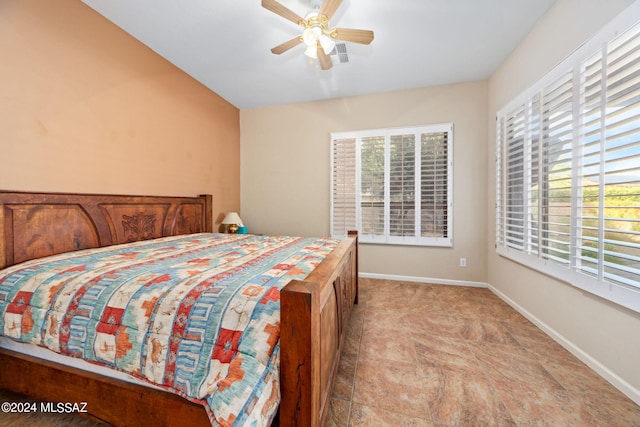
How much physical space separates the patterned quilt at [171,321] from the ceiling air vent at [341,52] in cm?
232

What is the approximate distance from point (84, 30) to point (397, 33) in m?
2.79

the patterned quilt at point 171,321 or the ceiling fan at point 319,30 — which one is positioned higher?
the ceiling fan at point 319,30

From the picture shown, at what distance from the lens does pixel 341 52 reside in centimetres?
259

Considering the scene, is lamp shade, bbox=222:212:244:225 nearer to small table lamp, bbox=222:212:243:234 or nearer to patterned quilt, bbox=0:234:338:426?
small table lamp, bbox=222:212:243:234

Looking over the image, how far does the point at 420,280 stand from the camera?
11.1 ft

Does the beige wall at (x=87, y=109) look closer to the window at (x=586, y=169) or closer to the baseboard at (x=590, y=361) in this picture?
the window at (x=586, y=169)

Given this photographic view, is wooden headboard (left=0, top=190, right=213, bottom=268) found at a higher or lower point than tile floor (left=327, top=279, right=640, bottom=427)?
higher

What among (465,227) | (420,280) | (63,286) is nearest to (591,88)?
(465,227)

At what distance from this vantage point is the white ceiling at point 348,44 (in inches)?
80.0

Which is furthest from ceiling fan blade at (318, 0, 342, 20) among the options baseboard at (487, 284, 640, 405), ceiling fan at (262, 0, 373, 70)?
baseboard at (487, 284, 640, 405)

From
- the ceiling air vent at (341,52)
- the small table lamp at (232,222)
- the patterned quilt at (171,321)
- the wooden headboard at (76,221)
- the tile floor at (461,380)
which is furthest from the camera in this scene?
the small table lamp at (232,222)

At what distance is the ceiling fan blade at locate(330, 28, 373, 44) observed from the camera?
187 centimetres

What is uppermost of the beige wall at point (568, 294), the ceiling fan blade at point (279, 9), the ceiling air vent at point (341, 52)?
the ceiling air vent at point (341, 52)

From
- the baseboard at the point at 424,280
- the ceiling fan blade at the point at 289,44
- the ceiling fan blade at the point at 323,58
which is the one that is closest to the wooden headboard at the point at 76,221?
the ceiling fan blade at the point at 289,44
